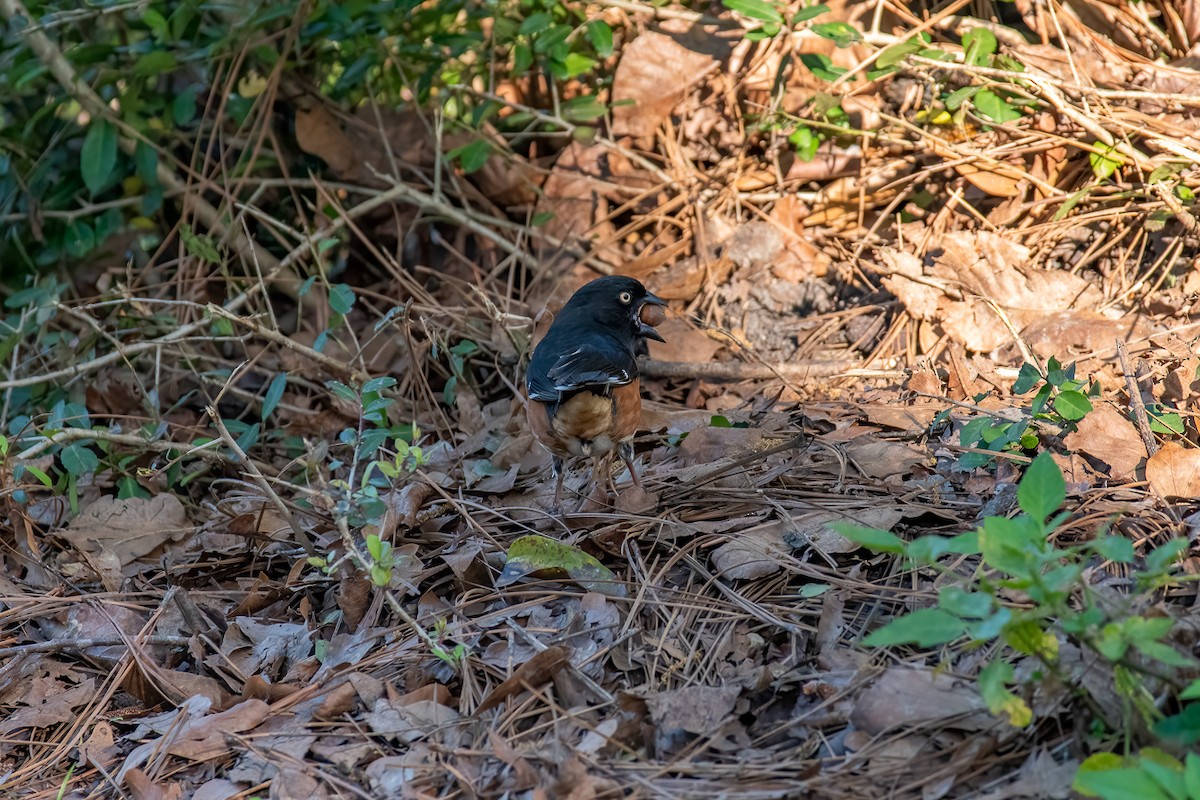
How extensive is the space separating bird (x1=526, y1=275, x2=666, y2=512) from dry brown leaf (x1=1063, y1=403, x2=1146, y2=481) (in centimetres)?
147

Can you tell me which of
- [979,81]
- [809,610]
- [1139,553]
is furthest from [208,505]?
[979,81]

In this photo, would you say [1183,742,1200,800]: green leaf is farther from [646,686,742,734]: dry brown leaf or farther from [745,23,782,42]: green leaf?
[745,23,782,42]: green leaf

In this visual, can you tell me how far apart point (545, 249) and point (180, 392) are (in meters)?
2.05

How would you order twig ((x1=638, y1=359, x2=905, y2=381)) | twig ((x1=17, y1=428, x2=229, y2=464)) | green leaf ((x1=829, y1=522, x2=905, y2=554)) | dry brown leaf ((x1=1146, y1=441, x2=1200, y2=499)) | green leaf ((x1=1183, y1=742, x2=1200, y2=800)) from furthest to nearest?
twig ((x1=638, y1=359, x2=905, y2=381)) → twig ((x1=17, y1=428, x2=229, y2=464)) → dry brown leaf ((x1=1146, y1=441, x2=1200, y2=499)) → green leaf ((x1=829, y1=522, x2=905, y2=554)) → green leaf ((x1=1183, y1=742, x2=1200, y2=800))

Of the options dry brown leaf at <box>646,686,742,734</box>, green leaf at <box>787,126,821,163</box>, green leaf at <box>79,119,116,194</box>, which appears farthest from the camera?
green leaf at <box>79,119,116,194</box>

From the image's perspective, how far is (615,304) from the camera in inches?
175

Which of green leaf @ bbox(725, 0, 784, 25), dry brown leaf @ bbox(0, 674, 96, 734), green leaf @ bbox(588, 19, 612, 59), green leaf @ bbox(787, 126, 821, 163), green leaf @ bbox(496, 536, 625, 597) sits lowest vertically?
dry brown leaf @ bbox(0, 674, 96, 734)

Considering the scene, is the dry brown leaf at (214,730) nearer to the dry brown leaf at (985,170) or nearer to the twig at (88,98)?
the twig at (88,98)

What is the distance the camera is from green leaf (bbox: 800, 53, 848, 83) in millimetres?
4836

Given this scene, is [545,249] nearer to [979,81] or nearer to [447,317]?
[447,317]

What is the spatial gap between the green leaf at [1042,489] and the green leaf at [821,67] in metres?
3.06

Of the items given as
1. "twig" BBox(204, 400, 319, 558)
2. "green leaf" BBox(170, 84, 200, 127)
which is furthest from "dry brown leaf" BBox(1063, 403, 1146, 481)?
"green leaf" BBox(170, 84, 200, 127)

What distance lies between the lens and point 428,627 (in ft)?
10.0

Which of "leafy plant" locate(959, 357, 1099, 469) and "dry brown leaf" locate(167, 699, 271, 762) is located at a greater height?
"leafy plant" locate(959, 357, 1099, 469)
